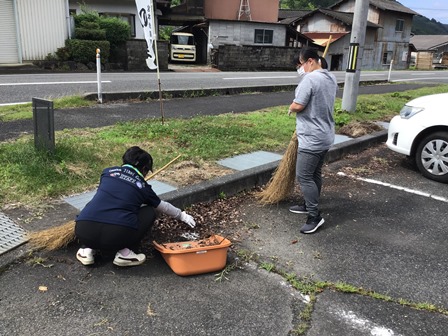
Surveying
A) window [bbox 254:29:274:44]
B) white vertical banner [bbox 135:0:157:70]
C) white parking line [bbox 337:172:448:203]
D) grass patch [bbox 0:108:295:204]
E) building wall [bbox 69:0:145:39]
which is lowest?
white parking line [bbox 337:172:448:203]

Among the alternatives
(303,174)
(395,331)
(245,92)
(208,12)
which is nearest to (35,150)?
(303,174)

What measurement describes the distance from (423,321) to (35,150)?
14.1ft

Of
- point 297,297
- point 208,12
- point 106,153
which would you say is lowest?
point 297,297

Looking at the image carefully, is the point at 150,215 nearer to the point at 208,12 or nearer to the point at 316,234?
the point at 316,234

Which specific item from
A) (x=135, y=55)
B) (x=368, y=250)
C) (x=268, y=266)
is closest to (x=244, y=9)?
(x=135, y=55)

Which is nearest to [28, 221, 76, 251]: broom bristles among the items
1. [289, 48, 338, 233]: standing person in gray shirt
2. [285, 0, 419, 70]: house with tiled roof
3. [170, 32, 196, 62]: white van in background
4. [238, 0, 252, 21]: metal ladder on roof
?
[289, 48, 338, 233]: standing person in gray shirt

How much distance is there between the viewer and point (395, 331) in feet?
8.61

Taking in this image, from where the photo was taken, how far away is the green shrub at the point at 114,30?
841 inches

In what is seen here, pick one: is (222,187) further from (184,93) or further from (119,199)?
(184,93)

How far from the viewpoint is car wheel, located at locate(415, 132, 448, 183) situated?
5605 millimetres

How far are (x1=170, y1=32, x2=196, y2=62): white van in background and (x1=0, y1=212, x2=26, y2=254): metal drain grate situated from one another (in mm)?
28830

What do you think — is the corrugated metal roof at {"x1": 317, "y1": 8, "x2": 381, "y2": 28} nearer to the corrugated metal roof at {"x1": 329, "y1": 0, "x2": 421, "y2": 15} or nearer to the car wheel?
the corrugated metal roof at {"x1": 329, "y1": 0, "x2": 421, "y2": 15}

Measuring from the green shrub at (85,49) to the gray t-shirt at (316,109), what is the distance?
18.8 metres

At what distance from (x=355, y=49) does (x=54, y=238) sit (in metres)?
7.19
